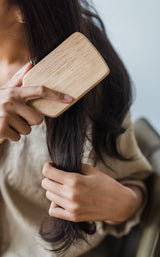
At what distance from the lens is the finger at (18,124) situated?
0.42m

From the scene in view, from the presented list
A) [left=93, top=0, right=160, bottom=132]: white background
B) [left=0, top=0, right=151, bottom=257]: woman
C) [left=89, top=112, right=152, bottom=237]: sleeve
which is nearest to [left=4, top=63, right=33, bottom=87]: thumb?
[left=0, top=0, right=151, bottom=257]: woman

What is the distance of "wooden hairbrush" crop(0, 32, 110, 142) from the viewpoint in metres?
0.40

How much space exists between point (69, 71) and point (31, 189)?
28 cm

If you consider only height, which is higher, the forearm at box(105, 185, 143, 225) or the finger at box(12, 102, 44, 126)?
the finger at box(12, 102, 44, 126)

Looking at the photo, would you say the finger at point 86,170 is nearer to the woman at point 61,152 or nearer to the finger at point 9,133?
the woman at point 61,152

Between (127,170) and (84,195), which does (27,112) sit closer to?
(84,195)

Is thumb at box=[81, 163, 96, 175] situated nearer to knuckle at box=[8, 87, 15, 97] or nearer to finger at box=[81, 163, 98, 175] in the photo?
finger at box=[81, 163, 98, 175]

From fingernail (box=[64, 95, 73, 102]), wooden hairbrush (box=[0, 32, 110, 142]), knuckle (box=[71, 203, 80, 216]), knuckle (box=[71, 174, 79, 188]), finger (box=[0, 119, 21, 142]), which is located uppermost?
wooden hairbrush (box=[0, 32, 110, 142])

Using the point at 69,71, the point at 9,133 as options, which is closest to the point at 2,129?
the point at 9,133

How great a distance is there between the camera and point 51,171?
0.46m

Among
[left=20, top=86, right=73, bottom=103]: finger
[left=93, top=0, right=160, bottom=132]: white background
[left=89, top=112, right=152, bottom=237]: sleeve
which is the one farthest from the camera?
[left=93, top=0, right=160, bottom=132]: white background

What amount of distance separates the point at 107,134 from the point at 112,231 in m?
0.20

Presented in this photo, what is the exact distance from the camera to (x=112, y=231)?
2.09 feet

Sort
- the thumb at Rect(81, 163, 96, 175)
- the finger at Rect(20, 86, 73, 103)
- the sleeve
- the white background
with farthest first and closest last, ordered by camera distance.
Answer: the white background, the sleeve, the thumb at Rect(81, 163, 96, 175), the finger at Rect(20, 86, 73, 103)
